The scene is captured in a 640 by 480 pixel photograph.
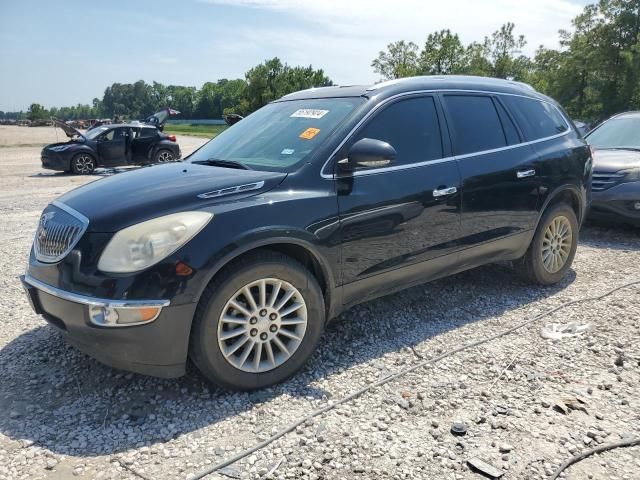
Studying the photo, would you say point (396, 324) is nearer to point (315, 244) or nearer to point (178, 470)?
point (315, 244)

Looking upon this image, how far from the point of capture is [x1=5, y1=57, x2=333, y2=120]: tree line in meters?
40.3

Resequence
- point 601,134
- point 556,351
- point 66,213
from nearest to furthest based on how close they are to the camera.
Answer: point 66,213 < point 556,351 < point 601,134

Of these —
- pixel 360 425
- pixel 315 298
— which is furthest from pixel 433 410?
pixel 315 298

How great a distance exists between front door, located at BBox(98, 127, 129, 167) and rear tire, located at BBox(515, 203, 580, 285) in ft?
A: 46.7

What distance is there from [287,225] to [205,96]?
118727 millimetres

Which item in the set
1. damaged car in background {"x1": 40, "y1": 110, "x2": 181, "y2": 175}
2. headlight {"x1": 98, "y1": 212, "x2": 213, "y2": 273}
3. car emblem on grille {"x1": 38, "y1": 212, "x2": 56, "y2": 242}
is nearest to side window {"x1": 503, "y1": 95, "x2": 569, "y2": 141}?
headlight {"x1": 98, "y1": 212, "x2": 213, "y2": 273}

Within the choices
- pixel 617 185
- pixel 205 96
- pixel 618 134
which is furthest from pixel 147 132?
pixel 205 96

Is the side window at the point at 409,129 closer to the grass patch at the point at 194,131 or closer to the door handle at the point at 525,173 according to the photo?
the door handle at the point at 525,173

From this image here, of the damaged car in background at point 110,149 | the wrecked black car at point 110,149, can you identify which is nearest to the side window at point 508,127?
the damaged car in background at point 110,149

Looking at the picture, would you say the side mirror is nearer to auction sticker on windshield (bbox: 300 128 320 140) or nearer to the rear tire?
auction sticker on windshield (bbox: 300 128 320 140)

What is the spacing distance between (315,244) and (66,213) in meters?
1.50

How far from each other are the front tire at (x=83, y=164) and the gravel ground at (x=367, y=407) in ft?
39.9

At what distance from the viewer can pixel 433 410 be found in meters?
2.96

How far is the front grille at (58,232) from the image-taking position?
2910mm
